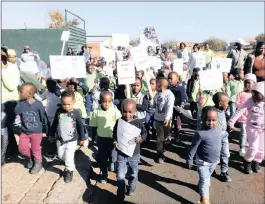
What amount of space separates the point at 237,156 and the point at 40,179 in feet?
11.5

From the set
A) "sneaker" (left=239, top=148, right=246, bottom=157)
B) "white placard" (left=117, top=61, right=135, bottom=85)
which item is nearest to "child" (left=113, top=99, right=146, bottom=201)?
"white placard" (left=117, top=61, right=135, bottom=85)

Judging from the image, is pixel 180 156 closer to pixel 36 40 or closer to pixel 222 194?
pixel 222 194

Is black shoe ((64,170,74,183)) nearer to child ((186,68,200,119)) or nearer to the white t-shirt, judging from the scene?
the white t-shirt

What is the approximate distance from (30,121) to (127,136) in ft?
4.93

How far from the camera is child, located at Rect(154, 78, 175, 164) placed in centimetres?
501

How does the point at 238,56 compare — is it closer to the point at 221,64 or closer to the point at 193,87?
the point at 221,64

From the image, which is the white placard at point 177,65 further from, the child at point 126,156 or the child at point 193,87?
the child at point 126,156

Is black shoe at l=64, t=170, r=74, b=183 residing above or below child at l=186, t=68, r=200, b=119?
below

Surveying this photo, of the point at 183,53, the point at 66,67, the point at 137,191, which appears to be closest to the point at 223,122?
the point at 137,191

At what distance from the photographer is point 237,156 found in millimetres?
5531

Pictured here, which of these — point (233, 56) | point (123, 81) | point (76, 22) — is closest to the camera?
point (123, 81)

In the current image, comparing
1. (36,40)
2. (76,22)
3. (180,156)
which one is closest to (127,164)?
(180,156)

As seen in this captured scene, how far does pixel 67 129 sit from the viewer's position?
4.25 metres

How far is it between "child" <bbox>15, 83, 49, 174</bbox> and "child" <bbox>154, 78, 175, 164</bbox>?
190cm
